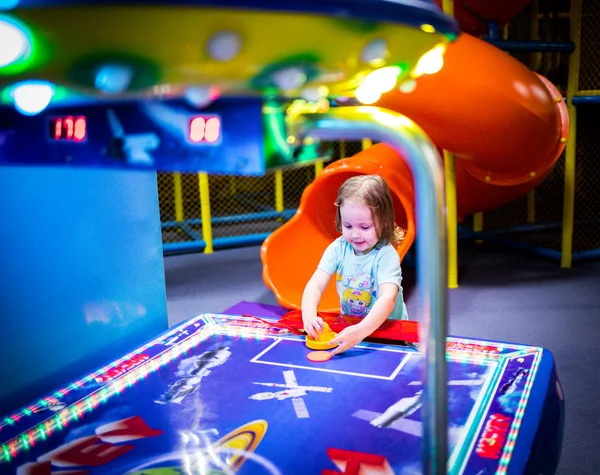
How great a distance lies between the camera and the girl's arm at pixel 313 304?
129cm

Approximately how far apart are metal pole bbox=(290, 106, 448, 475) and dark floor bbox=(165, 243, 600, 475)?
3.56 feet

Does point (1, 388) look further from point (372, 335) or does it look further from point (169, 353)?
point (372, 335)

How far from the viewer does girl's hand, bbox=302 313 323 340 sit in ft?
4.19

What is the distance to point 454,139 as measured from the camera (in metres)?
2.37

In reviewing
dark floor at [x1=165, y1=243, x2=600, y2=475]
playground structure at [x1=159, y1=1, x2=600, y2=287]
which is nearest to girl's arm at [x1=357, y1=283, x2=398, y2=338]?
dark floor at [x1=165, y1=243, x2=600, y2=475]

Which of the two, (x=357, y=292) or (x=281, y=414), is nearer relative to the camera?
(x=281, y=414)

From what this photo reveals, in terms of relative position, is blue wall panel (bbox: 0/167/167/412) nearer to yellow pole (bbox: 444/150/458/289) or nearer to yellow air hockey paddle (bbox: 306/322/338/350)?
yellow air hockey paddle (bbox: 306/322/338/350)

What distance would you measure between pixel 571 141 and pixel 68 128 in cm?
309

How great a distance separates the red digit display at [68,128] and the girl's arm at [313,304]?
897 millimetres

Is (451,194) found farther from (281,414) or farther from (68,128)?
(68,128)

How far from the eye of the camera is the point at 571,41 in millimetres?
3014

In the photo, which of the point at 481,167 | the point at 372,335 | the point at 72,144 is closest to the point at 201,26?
the point at 72,144

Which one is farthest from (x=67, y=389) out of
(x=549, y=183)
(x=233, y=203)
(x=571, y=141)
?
(x=233, y=203)

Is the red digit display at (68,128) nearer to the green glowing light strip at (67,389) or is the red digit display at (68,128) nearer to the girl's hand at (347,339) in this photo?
the green glowing light strip at (67,389)
